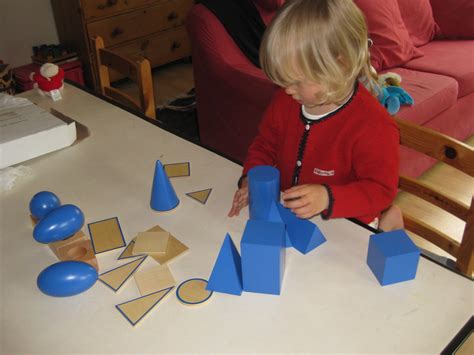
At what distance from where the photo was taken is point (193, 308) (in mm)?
684

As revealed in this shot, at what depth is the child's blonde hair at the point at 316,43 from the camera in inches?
31.5

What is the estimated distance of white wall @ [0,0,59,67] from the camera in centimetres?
282

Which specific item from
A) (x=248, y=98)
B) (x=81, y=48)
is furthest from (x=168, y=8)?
(x=248, y=98)

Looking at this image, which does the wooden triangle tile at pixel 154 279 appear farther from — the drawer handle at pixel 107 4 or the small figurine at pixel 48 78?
the drawer handle at pixel 107 4

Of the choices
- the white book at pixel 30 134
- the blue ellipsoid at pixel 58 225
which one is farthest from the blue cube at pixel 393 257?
the white book at pixel 30 134

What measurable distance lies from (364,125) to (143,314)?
1.81ft

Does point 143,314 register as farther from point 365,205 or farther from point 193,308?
point 365,205

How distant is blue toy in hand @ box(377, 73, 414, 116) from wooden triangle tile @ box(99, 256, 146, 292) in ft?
4.27

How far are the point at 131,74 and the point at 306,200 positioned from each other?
0.84m

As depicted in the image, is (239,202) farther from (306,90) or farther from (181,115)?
(181,115)

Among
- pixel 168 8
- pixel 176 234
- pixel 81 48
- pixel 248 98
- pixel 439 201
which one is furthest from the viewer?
pixel 168 8

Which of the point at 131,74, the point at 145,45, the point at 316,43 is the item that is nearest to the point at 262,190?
the point at 316,43

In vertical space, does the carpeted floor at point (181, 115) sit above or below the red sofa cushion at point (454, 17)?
below

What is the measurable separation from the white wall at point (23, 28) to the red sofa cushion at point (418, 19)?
2.15m
